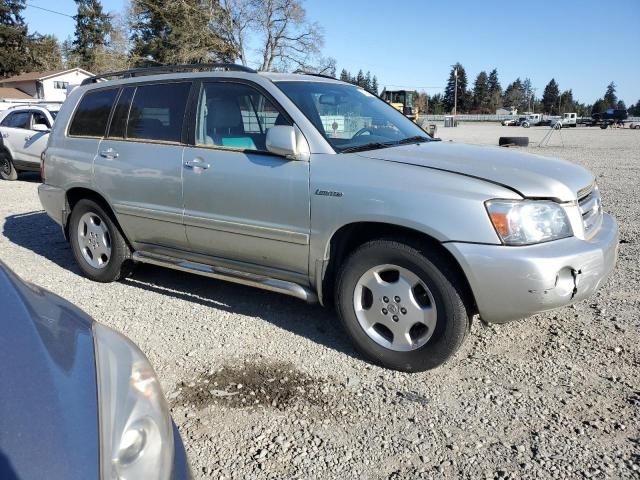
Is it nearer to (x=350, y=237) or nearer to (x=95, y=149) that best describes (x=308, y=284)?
(x=350, y=237)

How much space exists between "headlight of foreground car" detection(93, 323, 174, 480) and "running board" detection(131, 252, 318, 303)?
1.77 metres

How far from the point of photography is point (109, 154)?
4.55m

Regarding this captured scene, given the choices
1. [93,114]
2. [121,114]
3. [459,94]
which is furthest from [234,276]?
[459,94]

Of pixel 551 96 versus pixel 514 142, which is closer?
pixel 514 142

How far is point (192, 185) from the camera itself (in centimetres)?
396

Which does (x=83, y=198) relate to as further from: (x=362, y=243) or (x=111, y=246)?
(x=362, y=243)

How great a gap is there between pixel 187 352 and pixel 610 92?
472 ft

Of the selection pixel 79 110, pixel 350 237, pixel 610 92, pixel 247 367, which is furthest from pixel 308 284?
pixel 610 92

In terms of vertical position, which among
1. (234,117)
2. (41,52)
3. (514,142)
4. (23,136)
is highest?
(41,52)

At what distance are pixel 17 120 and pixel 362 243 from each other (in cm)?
1158

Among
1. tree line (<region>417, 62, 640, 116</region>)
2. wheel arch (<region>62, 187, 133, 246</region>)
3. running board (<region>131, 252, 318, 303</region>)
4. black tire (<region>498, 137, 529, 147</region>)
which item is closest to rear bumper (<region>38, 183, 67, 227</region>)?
wheel arch (<region>62, 187, 133, 246</region>)

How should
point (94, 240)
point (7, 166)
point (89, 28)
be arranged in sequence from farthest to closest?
point (89, 28)
point (7, 166)
point (94, 240)

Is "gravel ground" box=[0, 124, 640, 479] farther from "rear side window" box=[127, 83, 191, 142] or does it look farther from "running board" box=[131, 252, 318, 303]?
"rear side window" box=[127, 83, 191, 142]

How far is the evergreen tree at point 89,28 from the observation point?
241ft
